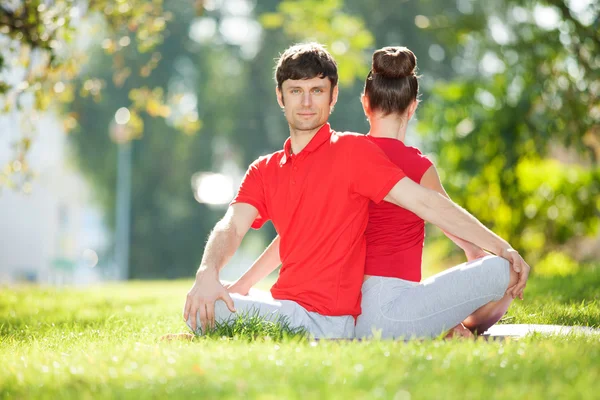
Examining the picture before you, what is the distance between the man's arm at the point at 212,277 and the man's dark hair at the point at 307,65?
0.89 meters

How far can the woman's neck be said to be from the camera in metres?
4.53

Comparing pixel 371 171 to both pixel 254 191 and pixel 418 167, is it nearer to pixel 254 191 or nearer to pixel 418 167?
pixel 418 167

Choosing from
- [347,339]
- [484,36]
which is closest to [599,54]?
[484,36]

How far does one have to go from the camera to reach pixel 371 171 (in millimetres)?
4117

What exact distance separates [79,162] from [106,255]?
17.2ft

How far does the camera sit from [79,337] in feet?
16.3

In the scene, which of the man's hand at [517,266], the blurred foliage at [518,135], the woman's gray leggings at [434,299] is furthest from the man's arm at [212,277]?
the blurred foliage at [518,135]

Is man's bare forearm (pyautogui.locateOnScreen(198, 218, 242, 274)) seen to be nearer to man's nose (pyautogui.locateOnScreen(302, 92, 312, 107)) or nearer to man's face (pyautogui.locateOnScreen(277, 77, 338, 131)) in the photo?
man's face (pyautogui.locateOnScreen(277, 77, 338, 131))

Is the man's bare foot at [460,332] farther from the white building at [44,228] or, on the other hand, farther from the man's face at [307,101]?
the white building at [44,228]

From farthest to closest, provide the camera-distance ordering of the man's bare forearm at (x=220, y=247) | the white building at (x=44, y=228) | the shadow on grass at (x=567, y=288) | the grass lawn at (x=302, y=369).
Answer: the white building at (x=44, y=228), the shadow on grass at (x=567, y=288), the man's bare forearm at (x=220, y=247), the grass lawn at (x=302, y=369)

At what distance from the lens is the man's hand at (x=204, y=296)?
4098 mm

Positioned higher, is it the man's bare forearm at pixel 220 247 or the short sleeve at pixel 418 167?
the short sleeve at pixel 418 167

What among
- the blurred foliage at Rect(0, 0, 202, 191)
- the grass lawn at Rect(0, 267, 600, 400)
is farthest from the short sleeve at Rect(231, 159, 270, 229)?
the blurred foliage at Rect(0, 0, 202, 191)

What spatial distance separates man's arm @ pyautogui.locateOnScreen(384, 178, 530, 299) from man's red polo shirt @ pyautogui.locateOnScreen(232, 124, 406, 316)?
0.28 ft
